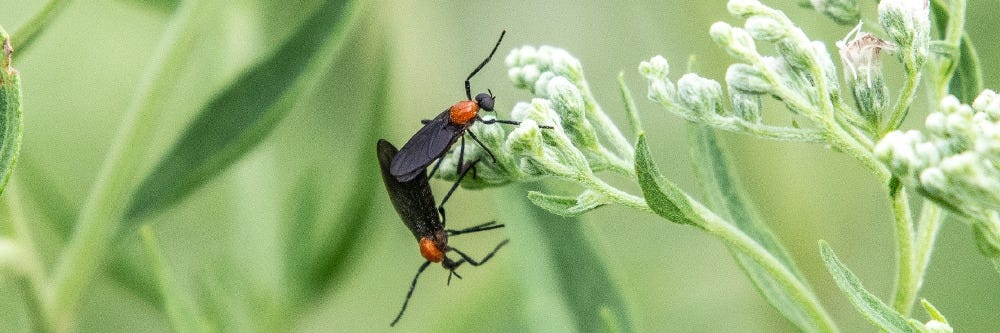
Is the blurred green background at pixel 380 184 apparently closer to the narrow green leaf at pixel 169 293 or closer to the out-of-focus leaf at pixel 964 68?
the narrow green leaf at pixel 169 293

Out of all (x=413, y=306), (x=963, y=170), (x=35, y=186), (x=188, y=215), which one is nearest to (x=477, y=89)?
(x=413, y=306)

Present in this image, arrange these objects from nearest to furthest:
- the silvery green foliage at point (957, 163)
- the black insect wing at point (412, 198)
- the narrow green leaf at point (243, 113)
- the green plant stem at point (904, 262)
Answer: the silvery green foliage at point (957, 163) → the green plant stem at point (904, 262) → the narrow green leaf at point (243, 113) → the black insect wing at point (412, 198)

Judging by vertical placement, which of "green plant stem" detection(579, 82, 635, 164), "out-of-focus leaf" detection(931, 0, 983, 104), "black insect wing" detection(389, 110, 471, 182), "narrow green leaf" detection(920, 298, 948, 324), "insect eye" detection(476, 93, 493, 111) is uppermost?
"out-of-focus leaf" detection(931, 0, 983, 104)

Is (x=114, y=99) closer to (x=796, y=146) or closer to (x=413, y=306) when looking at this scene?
(x=413, y=306)

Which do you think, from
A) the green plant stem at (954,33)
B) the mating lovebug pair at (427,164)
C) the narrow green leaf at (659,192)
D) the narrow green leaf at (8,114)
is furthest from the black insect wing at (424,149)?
the green plant stem at (954,33)

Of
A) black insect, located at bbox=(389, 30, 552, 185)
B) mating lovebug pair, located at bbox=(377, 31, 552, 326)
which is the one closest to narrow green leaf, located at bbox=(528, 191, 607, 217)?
mating lovebug pair, located at bbox=(377, 31, 552, 326)

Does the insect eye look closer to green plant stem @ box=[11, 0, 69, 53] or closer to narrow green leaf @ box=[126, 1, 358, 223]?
narrow green leaf @ box=[126, 1, 358, 223]
